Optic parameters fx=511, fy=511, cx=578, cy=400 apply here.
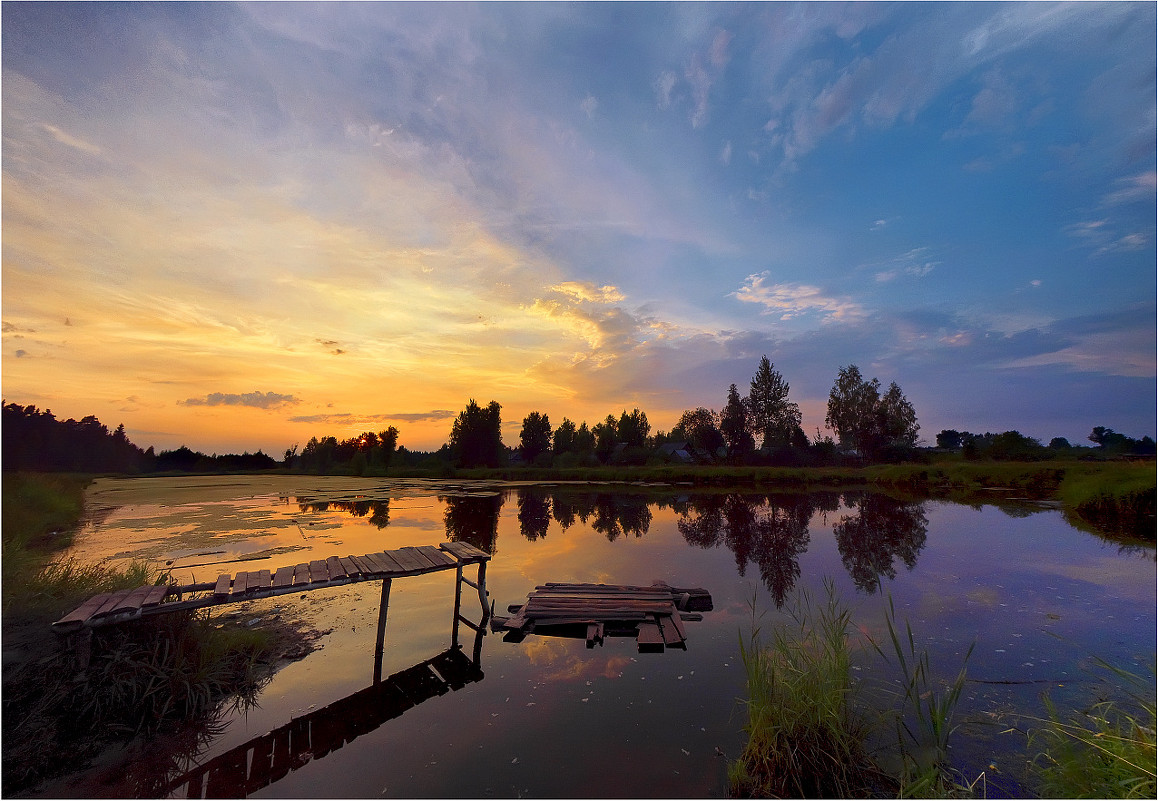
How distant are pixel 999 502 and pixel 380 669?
32.0 m

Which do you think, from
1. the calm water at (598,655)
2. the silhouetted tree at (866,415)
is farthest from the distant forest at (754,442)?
the calm water at (598,655)

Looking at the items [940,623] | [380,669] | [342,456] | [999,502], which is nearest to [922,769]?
[940,623]

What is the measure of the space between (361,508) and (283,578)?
22.2 m

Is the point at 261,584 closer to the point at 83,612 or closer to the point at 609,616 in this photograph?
the point at 83,612

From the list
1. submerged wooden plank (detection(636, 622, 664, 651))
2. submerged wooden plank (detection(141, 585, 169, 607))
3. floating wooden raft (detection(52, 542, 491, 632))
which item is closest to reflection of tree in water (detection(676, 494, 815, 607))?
submerged wooden plank (detection(636, 622, 664, 651))

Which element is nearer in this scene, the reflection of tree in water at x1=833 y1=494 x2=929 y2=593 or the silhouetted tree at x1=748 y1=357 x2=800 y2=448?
the reflection of tree in water at x1=833 y1=494 x2=929 y2=593

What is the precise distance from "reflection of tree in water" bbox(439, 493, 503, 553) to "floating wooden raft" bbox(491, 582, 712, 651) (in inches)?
126

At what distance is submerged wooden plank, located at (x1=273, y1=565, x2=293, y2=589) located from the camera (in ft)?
24.2

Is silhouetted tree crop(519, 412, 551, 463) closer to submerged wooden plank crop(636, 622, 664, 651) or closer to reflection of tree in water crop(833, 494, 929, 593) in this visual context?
reflection of tree in water crop(833, 494, 929, 593)

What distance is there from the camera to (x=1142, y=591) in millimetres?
11367

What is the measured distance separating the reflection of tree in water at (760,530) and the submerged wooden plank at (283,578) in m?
9.38

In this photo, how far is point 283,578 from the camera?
303 inches

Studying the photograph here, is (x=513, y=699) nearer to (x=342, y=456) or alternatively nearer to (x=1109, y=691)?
(x=1109, y=691)

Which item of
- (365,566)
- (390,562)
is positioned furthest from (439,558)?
(365,566)
